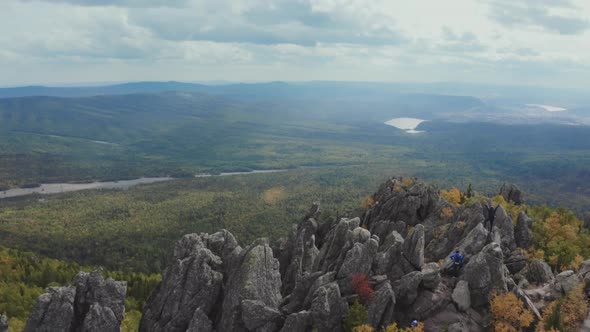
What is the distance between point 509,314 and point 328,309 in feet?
69.3

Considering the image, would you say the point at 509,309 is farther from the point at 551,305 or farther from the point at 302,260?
the point at 302,260

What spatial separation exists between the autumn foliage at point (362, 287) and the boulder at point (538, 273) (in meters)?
26.0

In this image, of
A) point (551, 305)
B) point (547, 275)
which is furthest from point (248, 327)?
point (547, 275)

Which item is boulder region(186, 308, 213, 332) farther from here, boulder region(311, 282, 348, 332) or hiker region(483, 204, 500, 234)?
hiker region(483, 204, 500, 234)

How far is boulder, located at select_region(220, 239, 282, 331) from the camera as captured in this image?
54031mm

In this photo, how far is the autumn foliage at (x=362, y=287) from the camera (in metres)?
54.4

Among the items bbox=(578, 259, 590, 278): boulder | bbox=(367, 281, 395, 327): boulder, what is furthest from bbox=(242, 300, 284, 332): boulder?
bbox=(578, 259, 590, 278): boulder

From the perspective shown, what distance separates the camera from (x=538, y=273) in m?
62.0

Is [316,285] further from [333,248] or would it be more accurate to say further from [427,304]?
[333,248]

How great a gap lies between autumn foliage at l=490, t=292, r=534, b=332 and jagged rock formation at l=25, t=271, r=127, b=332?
157 feet

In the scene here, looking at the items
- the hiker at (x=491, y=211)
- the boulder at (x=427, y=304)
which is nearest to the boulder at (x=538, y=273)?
the hiker at (x=491, y=211)

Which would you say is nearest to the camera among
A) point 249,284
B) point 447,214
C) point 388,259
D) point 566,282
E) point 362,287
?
point 362,287

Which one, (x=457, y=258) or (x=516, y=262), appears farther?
(x=516, y=262)

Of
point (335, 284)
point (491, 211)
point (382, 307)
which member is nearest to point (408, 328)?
point (382, 307)
